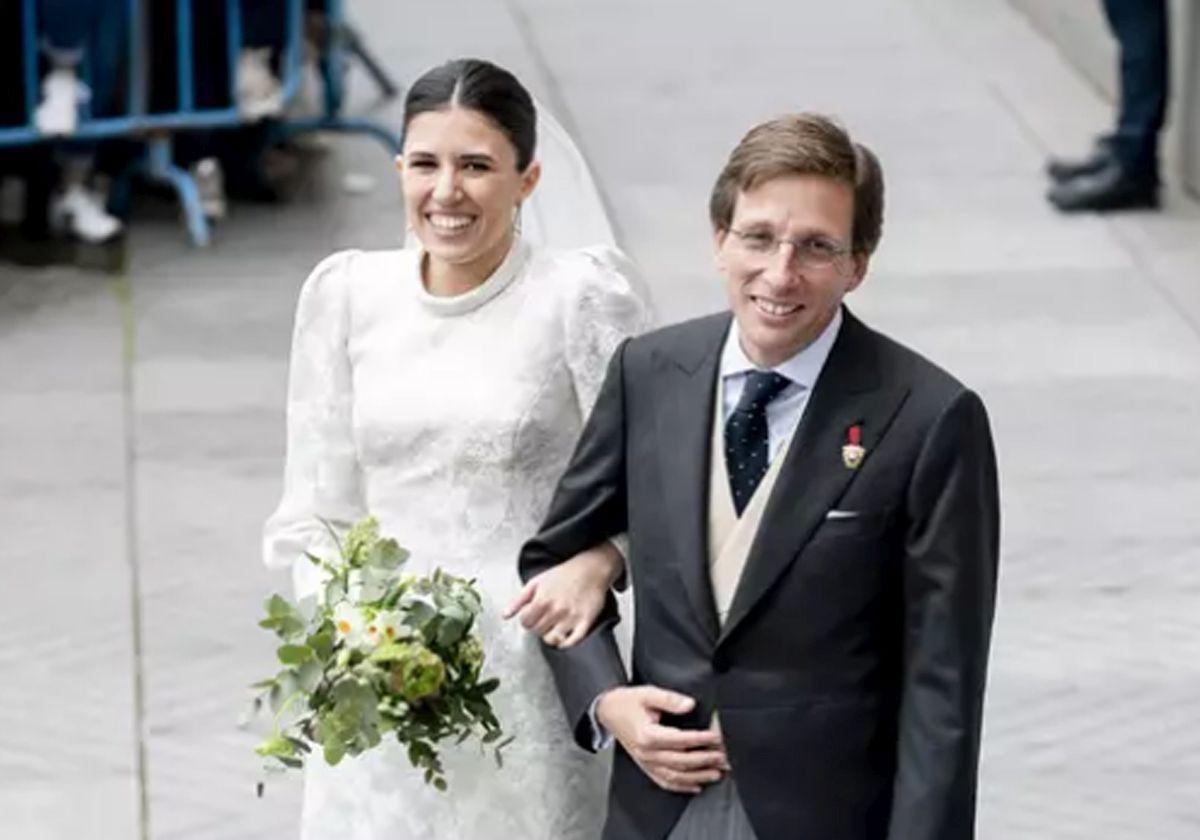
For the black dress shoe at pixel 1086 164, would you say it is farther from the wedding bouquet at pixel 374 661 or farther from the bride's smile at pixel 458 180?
the wedding bouquet at pixel 374 661

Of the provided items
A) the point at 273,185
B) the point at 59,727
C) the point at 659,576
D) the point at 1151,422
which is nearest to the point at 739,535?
the point at 659,576

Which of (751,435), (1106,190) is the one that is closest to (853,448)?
(751,435)

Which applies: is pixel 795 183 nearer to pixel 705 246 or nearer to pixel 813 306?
pixel 813 306

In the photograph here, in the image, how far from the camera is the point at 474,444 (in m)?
4.76

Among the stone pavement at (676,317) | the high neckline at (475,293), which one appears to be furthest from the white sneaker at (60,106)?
the high neckline at (475,293)

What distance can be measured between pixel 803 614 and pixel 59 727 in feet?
12.3

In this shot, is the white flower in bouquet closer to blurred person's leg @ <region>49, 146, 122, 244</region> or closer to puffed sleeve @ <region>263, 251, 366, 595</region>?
puffed sleeve @ <region>263, 251, 366, 595</region>

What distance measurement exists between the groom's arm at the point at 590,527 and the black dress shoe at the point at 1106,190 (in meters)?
7.39

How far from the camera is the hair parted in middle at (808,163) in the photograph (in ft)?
13.3

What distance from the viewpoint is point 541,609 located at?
4.46 metres

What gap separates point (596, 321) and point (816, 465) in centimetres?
76

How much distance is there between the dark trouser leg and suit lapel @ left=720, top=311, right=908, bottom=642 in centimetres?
752

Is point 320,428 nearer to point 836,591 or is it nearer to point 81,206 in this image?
point 836,591

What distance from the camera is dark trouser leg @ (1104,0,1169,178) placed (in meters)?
11.3
